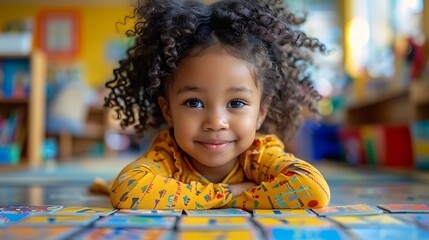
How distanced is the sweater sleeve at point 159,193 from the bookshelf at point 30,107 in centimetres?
197

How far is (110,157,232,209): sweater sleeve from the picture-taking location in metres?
0.90

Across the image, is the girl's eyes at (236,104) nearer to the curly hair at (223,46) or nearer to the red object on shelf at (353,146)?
the curly hair at (223,46)

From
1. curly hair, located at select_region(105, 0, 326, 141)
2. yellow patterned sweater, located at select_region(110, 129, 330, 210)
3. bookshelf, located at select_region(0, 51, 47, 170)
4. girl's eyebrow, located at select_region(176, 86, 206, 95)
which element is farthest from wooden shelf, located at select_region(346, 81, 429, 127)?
bookshelf, located at select_region(0, 51, 47, 170)

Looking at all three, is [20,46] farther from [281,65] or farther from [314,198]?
[314,198]

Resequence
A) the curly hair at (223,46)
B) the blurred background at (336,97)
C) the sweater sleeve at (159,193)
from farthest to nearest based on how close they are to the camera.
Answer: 1. the blurred background at (336,97)
2. the curly hair at (223,46)
3. the sweater sleeve at (159,193)

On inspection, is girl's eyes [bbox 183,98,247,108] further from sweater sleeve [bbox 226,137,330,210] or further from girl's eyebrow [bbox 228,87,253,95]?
sweater sleeve [bbox 226,137,330,210]

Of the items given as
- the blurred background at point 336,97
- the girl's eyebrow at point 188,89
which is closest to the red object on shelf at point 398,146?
the blurred background at point 336,97

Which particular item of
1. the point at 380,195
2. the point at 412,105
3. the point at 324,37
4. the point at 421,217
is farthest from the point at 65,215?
the point at 324,37

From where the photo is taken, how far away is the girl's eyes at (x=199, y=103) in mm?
958

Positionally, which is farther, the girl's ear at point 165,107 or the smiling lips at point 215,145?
the girl's ear at point 165,107

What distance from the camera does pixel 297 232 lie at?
2.21 ft

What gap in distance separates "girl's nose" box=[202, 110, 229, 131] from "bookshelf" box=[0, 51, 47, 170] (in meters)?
2.04

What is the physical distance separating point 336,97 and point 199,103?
3325 millimetres

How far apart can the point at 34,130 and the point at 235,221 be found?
2293 millimetres
